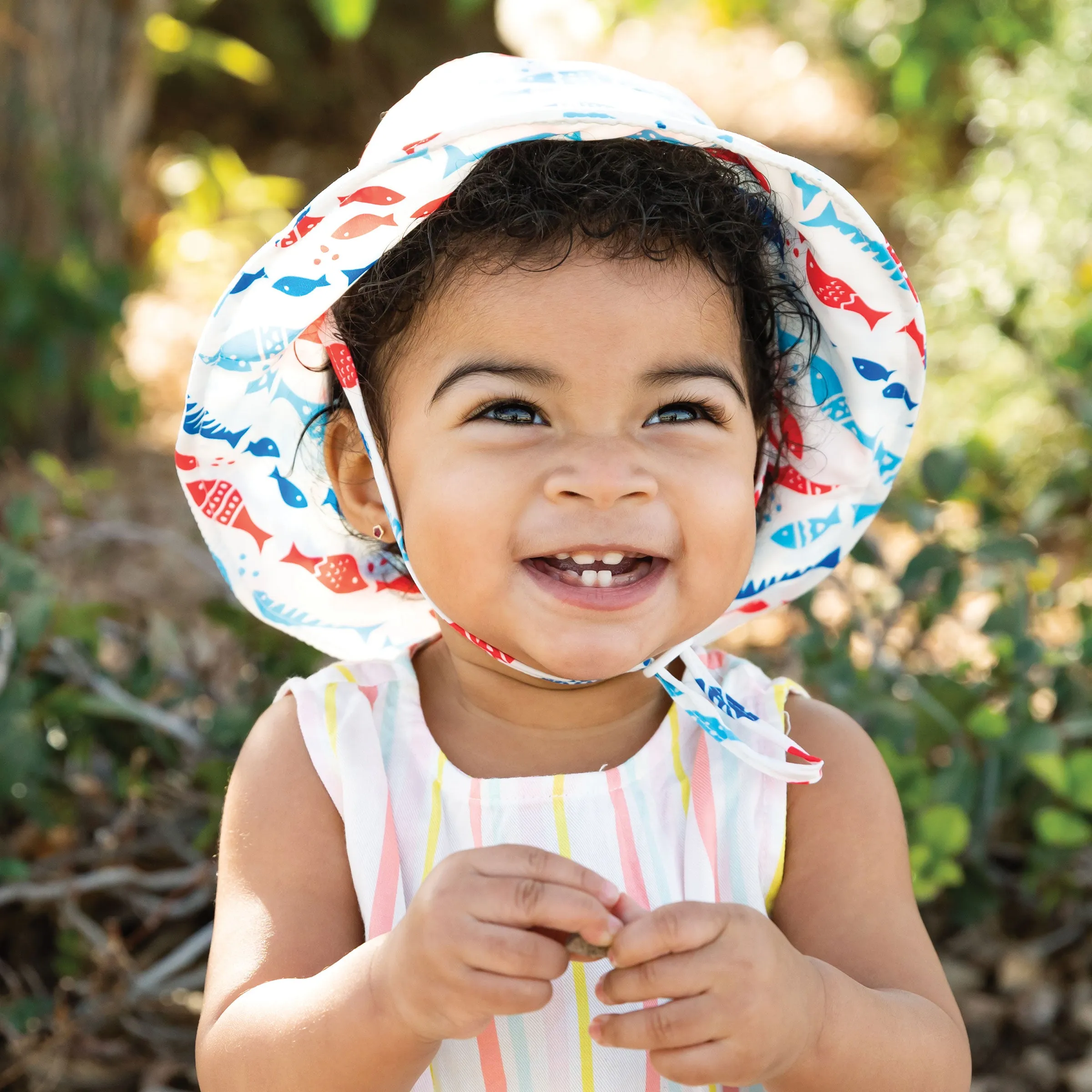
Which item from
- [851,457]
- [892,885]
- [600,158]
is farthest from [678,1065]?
[600,158]

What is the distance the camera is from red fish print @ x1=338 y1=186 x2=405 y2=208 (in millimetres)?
1412

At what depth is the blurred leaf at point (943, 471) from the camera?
2.26 m

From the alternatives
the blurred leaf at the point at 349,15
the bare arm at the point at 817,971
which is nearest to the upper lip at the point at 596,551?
the bare arm at the point at 817,971

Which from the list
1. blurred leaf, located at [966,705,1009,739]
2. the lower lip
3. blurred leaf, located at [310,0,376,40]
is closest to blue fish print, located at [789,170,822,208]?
the lower lip

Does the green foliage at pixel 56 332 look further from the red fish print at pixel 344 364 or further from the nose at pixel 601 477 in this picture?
the nose at pixel 601 477

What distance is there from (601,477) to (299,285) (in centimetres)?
45

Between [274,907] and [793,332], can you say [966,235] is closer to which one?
[793,332]

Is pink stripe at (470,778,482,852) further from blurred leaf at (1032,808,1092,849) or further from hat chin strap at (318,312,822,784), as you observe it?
blurred leaf at (1032,808,1092,849)

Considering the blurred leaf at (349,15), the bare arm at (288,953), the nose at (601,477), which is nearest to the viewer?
the bare arm at (288,953)

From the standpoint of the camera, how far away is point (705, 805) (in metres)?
1.53

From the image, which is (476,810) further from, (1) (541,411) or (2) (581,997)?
(1) (541,411)

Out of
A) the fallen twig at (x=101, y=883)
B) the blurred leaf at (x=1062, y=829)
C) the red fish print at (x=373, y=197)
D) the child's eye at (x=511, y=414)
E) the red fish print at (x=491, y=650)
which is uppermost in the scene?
the red fish print at (x=373, y=197)

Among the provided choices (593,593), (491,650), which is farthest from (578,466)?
(491,650)

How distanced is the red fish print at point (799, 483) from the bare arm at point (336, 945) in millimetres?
737
